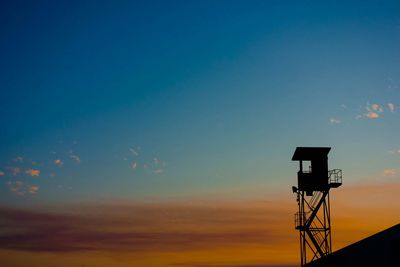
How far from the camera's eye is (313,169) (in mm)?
53188

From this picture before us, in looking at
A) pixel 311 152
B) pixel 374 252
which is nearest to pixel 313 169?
pixel 311 152

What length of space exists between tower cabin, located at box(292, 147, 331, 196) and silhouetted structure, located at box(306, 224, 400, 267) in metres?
12.7

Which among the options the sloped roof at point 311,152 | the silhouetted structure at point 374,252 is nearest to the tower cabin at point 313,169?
the sloped roof at point 311,152

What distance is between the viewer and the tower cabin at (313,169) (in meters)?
52.6

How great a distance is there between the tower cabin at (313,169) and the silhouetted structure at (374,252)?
41.7 feet

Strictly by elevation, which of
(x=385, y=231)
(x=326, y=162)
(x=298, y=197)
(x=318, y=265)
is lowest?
(x=318, y=265)

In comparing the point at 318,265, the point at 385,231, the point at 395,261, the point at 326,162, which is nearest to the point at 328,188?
the point at 326,162

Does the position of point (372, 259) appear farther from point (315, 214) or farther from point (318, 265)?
point (315, 214)

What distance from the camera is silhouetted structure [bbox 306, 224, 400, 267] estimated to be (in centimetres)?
3259

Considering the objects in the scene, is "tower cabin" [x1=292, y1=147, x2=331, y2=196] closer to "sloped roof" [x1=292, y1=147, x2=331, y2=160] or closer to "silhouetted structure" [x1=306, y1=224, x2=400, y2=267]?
"sloped roof" [x1=292, y1=147, x2=331, y2=160]

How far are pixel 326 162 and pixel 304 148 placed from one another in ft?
9.57

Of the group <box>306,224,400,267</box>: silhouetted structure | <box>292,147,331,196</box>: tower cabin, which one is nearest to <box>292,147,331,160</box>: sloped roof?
<box>292,147,331,196</box>: tower cabin

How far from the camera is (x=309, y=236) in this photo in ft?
169

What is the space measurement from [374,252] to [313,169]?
62.9 ft
